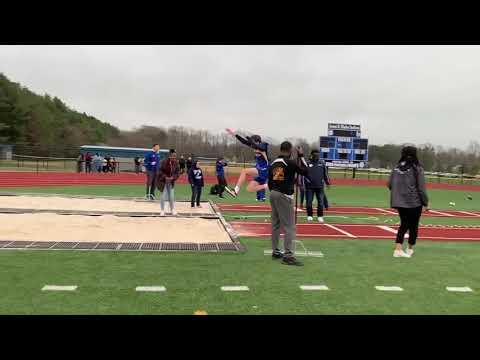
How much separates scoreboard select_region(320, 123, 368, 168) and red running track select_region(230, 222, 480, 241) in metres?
29.2

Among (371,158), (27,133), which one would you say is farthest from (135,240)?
(27,133)

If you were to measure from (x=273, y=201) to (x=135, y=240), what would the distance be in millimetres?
3194

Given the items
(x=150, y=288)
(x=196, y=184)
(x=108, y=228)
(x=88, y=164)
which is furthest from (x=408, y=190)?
(x=88, y=164)

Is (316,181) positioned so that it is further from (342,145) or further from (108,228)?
(342,145)

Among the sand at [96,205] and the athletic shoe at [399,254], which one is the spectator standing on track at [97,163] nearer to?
the sand at [96,205]

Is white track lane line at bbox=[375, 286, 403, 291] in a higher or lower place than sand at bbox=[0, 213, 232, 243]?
higher

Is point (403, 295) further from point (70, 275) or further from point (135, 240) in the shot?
point (135, 240)

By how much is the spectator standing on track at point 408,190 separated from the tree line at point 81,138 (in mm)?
25730

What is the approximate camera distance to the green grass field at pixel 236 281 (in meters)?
5.34

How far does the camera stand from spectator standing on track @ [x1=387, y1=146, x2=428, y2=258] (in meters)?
8.53

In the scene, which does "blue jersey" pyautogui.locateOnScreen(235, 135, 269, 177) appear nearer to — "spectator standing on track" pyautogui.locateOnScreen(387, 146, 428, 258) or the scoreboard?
"spectator standing on track" pyautogui.locateOnScreen(387, 146, 428, 258)

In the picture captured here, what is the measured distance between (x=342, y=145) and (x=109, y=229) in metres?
34.1

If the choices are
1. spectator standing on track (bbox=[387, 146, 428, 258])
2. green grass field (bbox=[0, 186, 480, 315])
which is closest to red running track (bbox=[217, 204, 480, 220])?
green grass field (bbox=[0, 186, 480, 315])
